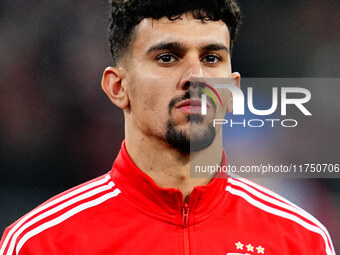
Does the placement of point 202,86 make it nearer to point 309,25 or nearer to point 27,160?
point 27,160

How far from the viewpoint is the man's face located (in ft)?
6.58

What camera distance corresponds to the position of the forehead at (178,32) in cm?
206

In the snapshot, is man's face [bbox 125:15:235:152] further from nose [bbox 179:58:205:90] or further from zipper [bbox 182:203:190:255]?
zipper [bbox 182:203:190:255]

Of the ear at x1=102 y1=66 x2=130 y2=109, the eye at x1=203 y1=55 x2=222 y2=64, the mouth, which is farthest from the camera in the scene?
the ear at x1=102 y1=66 x2=130 y2=109

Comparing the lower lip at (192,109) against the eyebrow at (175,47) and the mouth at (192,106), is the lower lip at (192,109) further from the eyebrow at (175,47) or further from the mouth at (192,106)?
the eyebrow at (175,47)

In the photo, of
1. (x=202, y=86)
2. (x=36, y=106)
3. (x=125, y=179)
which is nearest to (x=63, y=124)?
(x=36, y=106)

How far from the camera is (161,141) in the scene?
2107 millimetres

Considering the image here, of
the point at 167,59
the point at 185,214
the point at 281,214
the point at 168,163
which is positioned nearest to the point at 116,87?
the point at 167,59

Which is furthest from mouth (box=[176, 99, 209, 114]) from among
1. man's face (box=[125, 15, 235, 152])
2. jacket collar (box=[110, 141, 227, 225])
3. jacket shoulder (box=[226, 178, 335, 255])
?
jacket shoulder (box=[226, 178, 335, 255])

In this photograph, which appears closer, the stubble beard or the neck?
the stubble beard

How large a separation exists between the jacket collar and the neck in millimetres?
52

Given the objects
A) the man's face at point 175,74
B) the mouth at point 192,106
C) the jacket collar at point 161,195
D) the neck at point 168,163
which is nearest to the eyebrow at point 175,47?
the man's face at point 175,74

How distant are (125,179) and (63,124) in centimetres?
185

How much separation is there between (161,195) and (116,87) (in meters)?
0.54
